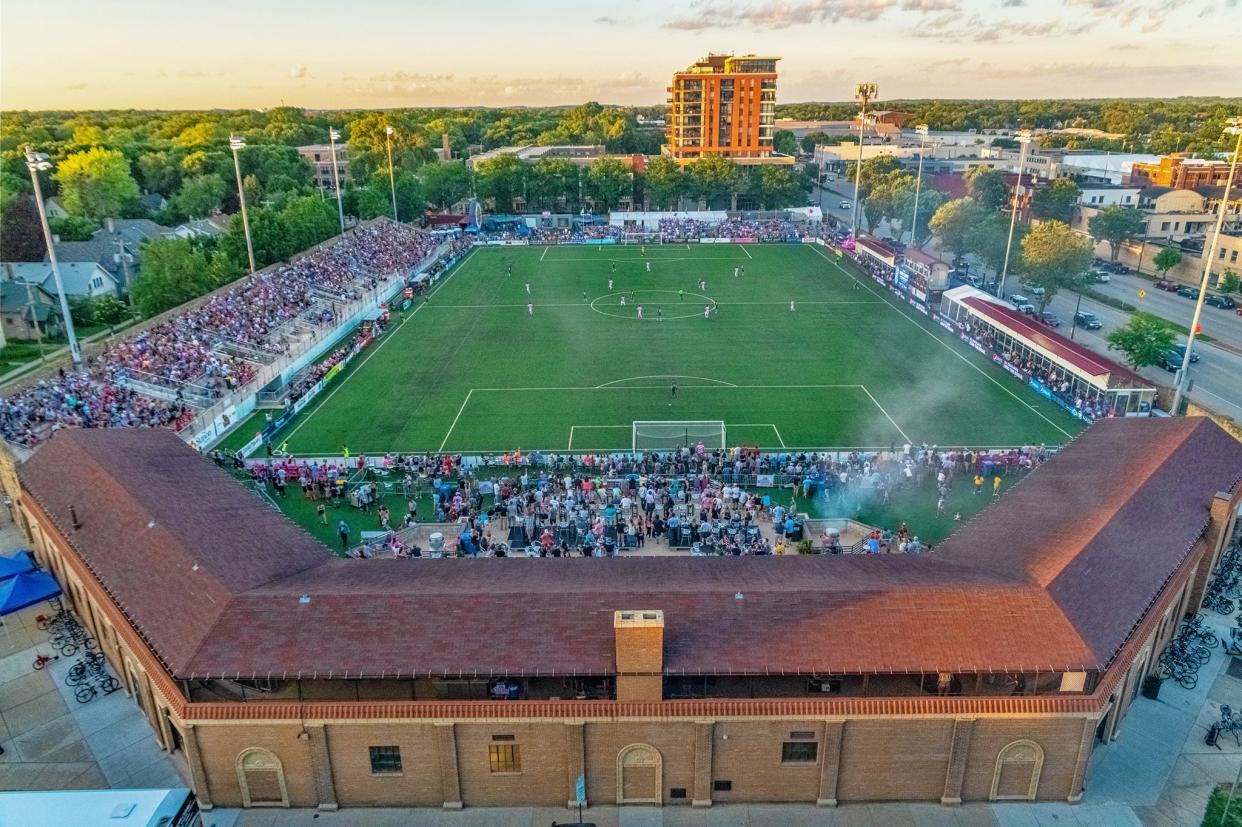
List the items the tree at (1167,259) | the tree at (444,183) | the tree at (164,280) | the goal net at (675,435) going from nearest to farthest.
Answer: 1. the goal net at (675,435)
2. the tree at (164,280)
3. the tree at (1167,259)
4. the tree at (444,183)

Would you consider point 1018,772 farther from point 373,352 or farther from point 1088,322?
point 1088,322

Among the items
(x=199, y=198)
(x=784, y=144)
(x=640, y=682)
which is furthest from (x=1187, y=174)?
(x=199, y=198)

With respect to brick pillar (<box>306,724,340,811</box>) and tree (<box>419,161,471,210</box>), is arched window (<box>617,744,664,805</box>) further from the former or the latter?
tree (<box>419,161,471,210</box>)

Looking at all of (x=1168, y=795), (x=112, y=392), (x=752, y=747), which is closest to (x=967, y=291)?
(x=1168, y=795)

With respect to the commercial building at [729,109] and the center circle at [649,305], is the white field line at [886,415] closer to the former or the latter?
the center circle at [649,305]

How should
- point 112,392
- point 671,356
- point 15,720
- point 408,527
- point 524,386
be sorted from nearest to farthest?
point 15,720
point 408,527
point 112,392
point 524,386
point 671,356

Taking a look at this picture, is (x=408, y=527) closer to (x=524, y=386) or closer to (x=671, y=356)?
(x=524, y=386)

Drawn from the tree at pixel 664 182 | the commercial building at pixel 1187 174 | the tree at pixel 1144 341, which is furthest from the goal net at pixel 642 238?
the commercial building at pixel 1187 174
